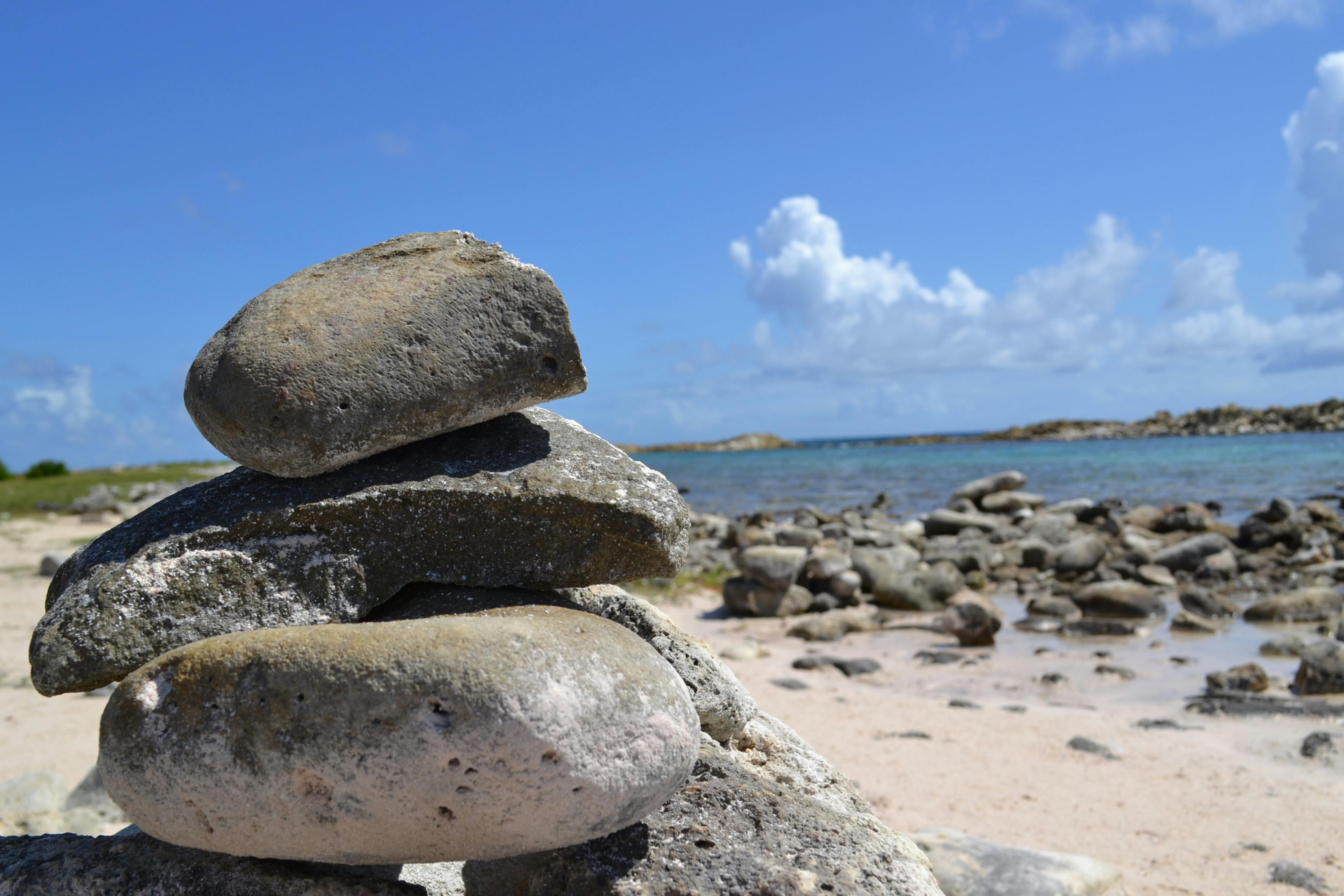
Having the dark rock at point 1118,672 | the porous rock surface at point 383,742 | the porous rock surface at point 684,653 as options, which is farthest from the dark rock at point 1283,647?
the porous rock surface at point 383,742

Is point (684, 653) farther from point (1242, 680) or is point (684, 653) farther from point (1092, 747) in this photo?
point (1242, 680)

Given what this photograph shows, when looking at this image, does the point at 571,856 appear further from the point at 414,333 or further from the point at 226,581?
the point at 414,333

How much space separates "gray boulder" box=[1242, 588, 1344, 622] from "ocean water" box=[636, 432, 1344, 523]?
446 inches

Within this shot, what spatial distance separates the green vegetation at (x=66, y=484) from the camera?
27109 mm

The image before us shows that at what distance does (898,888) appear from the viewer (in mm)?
3105

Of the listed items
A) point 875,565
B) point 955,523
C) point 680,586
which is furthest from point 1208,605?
point 955,523

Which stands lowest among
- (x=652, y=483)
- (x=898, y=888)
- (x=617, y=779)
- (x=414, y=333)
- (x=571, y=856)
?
(x=898, y=888)

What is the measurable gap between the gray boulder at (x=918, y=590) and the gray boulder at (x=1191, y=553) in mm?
4583

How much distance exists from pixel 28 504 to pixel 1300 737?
30.6 metres

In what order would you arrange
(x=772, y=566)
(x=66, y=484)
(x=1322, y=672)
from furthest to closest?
(x=66, y=484)
(x=772, y=566)
(x=1322, y=672)

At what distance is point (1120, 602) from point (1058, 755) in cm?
655

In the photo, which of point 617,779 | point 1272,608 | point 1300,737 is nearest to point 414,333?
point 617,779

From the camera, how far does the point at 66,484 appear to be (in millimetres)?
34594

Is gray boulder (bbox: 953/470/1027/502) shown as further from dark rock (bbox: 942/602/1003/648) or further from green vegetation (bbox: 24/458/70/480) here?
green vegetation (bbox: 24/458/70/480)
